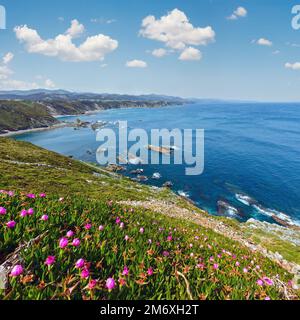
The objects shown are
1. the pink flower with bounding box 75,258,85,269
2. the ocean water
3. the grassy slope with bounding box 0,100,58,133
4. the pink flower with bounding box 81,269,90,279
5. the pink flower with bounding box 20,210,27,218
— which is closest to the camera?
the pink flower with bounding box 81,269,90,279

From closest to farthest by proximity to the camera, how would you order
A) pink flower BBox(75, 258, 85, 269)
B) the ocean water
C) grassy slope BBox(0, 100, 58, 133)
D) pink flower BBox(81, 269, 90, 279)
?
1. pink flower BBox(81, 269, 90, 279)
2. pink flower BBox(75, 258, 85, 269)
3. the ocean water
4. grassy slope BBox(0, 100, 58, 133)

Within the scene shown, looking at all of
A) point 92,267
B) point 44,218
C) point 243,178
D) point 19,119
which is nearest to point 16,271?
point 92,267

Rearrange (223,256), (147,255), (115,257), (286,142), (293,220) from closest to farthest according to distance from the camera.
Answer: (115,257), (147,255), (223,256), (293,220), (286,142)

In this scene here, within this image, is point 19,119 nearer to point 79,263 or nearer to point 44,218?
point 44,218

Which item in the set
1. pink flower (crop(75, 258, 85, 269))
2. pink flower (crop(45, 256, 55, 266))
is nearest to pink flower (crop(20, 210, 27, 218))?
pink flower (crop(45, 256, 55, 266))

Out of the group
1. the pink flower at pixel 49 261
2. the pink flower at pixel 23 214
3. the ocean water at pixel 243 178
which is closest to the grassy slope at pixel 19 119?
the ocean water at pixel 243 178

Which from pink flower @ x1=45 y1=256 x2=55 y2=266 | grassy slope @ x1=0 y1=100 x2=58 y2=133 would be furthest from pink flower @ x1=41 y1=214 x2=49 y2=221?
grassy slope @ x1=0 y1=100 x2=58 y2=133

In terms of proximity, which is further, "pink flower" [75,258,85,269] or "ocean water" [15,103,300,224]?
"ocean water" [15,103,300,224]

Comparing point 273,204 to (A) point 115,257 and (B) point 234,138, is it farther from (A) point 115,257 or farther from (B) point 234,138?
(B) point 234,138

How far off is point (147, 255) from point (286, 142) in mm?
113678

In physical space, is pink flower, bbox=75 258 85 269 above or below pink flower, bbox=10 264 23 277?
below

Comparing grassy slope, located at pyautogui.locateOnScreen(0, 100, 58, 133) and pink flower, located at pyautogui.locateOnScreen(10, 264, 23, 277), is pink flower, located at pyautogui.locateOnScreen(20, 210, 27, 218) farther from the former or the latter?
grassy slope, located at pyautogui.locateOnScreen(0, 100, 58, 133)

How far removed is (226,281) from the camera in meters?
3.39
